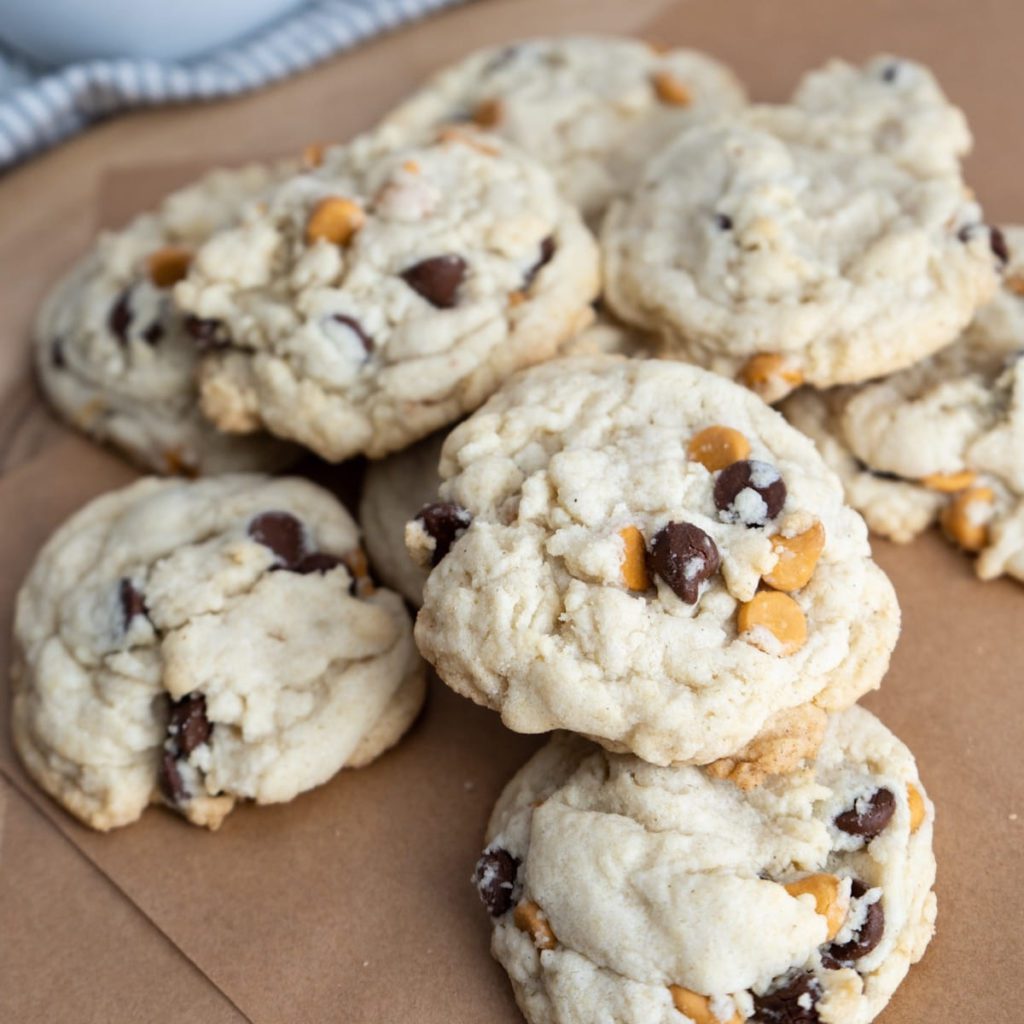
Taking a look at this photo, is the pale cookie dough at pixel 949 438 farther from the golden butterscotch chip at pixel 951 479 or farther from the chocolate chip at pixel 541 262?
the chocolate chip at pixel 541 262

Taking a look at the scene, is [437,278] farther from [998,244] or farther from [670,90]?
[998,244]

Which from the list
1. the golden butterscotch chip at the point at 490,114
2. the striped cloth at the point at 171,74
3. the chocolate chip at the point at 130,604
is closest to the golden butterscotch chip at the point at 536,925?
the chocolate chip at the point at 130,604

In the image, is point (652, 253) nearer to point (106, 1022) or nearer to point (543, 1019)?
point (543, 1019)

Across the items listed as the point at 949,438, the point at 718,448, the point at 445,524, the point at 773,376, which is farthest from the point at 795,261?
the point at 445,524

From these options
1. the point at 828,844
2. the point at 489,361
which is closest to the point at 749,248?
the point at 489,361

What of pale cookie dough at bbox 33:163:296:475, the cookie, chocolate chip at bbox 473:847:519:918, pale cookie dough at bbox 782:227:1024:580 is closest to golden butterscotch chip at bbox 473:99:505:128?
the cookie

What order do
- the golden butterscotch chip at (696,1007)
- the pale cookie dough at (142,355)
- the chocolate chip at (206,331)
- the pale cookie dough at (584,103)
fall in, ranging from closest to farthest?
the golden butterscotch chip at (696,1007), the chocolate chip at (206,331), the pale cookie dough at (142,355), the pale cookie dough at (584,103)

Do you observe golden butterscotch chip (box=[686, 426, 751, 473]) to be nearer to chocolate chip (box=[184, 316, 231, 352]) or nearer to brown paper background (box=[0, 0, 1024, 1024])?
brown paper background (box=[0, 0, 1024, 1024])

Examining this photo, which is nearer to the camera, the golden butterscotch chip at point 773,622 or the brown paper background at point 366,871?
the golden butterscotch chip at point 773,622
